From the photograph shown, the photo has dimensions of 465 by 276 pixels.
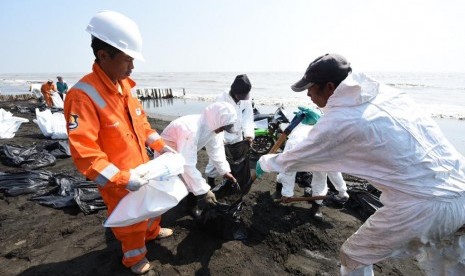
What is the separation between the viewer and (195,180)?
282 centimetres

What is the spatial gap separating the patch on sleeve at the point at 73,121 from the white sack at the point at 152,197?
1.67 feet

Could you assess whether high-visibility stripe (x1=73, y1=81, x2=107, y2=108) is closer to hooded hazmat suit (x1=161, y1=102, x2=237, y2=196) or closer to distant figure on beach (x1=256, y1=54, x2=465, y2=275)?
hooded hazmat suit (x1=161, y1=102, x2=237, y2=196)

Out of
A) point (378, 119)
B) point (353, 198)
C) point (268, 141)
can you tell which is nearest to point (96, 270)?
point (378, 119)

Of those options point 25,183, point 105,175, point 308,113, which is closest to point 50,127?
point 25,183

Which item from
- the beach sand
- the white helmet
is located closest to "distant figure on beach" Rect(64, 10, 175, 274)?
the white helmet

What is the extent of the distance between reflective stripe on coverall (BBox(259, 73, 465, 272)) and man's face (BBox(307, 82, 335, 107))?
0.60ft

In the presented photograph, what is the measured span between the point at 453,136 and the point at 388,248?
872 centimetres

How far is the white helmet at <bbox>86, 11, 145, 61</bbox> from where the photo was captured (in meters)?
1.90

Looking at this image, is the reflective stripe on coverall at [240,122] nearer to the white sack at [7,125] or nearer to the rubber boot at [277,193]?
the rubber boot at [277,193]

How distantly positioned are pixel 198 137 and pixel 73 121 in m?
1.44

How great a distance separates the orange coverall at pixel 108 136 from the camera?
1.78 metres

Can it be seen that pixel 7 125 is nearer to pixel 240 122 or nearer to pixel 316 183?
pixel 240 122

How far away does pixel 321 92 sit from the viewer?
5.99ft

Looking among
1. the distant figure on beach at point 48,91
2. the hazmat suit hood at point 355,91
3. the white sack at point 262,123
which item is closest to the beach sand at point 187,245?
the hazmat suit hood at point 355,91
